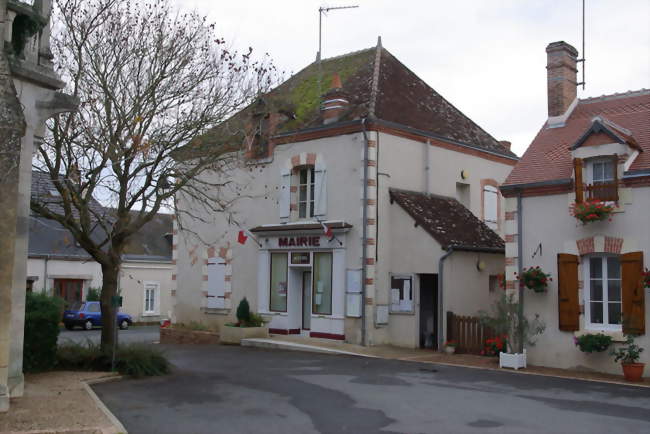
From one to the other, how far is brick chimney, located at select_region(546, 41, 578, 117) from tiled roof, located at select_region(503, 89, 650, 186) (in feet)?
1.23

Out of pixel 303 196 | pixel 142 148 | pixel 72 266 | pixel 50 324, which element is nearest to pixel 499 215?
pixel 303 196

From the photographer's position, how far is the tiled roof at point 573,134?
50.0 feet

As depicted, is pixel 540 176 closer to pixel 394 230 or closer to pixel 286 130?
pixel 394 230

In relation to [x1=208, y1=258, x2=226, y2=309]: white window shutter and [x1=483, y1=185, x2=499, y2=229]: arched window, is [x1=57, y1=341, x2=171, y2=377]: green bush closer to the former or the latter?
[x1=208, y1=258, x2=226, y2=309]: white window shutter

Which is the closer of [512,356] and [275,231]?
[512,356]

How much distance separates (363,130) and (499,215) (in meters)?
6.40

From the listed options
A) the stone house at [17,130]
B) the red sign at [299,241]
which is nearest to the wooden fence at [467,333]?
the red sign at [299,241]

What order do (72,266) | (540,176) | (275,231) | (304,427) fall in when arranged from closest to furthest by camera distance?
(304,427) → (540,176) → (275,231) → (72,266)

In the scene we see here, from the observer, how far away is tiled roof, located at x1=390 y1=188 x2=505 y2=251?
60.8ft

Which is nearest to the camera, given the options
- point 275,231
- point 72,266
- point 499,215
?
point 275,231

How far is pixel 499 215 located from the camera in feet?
74.8

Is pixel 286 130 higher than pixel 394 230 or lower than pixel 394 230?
higher

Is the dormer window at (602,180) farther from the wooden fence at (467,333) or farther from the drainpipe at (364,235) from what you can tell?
the drainpipe at (364,235)

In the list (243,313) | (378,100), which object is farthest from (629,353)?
(243,313)
